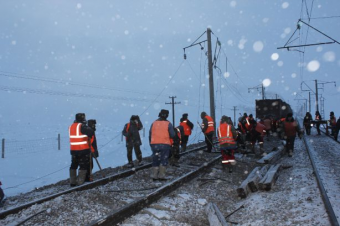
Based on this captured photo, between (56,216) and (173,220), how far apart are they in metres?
2.00

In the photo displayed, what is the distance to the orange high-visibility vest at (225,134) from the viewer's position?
938cm

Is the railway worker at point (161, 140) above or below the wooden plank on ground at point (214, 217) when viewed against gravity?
above

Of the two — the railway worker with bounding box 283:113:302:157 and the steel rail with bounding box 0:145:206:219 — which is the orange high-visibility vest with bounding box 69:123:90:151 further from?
the railway worker with bounding box 283:113:302:157

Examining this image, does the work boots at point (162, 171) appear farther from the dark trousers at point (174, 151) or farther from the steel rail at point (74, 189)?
the dark trousers at point (174, 151)

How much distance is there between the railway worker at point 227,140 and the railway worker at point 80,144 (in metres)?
4.05

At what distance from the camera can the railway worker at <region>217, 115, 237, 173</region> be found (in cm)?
938

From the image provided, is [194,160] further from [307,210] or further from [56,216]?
[56,216]

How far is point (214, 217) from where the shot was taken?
5.02m

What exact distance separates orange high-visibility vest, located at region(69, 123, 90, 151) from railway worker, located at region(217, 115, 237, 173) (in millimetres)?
4190

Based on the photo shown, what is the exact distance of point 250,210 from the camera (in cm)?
596

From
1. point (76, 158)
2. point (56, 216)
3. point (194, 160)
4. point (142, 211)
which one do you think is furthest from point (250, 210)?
point (194, 160)

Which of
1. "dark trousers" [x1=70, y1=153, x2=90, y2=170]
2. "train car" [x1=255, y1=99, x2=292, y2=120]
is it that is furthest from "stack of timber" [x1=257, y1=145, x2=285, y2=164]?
"train car" [x1=255, y1=99, x2=292, y2=120]

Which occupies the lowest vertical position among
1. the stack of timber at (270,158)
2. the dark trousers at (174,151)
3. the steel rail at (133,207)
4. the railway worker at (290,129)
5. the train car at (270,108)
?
the stack of timber at (270,158)

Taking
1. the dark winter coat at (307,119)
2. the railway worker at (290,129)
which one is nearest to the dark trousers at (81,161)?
the railway worker at (290,129)
